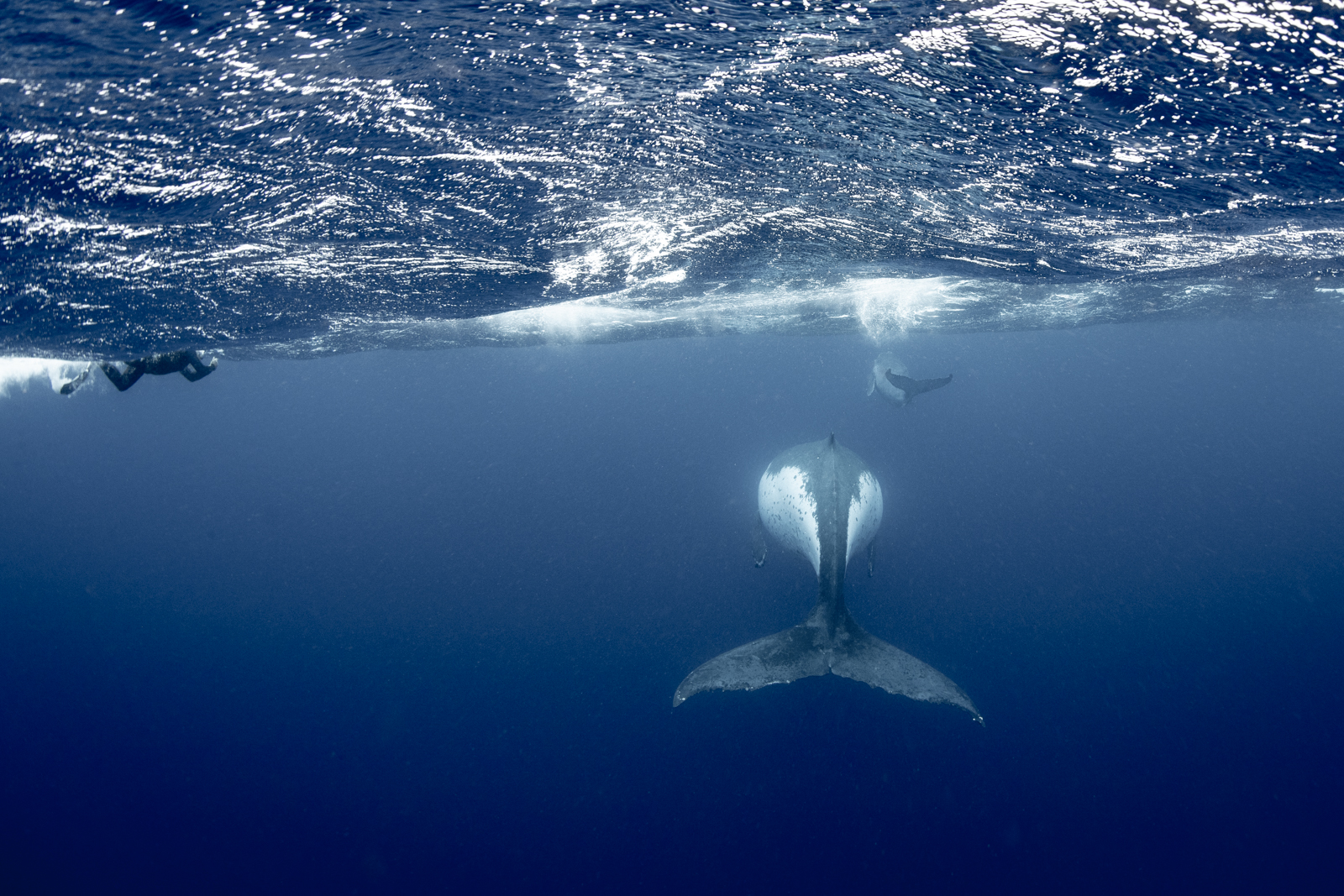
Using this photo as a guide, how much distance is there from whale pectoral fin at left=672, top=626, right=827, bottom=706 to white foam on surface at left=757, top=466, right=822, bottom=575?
1.37 meters

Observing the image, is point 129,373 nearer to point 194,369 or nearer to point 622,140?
point 194,369

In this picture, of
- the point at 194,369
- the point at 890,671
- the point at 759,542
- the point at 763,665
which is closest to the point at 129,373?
the point at 194,369

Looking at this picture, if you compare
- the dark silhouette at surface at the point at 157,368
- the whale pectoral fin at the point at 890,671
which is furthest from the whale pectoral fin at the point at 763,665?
the dark silhouette at surface at the point at 157,368

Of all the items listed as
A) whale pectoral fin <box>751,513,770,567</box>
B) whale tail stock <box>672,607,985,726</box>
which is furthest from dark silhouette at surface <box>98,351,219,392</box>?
whale pectoral fin <box>751,513,770,567</box>

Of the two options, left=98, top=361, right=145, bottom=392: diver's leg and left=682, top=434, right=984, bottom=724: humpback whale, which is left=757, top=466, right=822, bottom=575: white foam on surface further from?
left=98, top=361, right=145, bottom=392: diver's leg

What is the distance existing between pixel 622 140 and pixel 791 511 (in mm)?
7403

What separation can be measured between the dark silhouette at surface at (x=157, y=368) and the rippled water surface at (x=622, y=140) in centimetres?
116

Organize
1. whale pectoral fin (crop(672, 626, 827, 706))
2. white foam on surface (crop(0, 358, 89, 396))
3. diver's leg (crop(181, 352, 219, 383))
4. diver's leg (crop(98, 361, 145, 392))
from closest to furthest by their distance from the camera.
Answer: whale pectoral fin (crop(672, 626, 827, 706)), diver's leg (crop(98, 361, 145, 392)), diver's leg (crop(181, 352, 219, 383)), white foam on surface (crop(0, 358, 89, 396))

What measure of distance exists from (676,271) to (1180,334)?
5933cm

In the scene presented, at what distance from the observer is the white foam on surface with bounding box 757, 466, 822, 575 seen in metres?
10.5

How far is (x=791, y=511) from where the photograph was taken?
1103cm

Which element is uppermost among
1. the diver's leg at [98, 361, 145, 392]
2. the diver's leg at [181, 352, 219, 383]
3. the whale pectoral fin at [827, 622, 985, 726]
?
the diver's leg at [181, 352, 219, 383]

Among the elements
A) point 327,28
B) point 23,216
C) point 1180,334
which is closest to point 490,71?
point 327,28

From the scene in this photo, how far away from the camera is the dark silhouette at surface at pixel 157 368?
1131 cm
